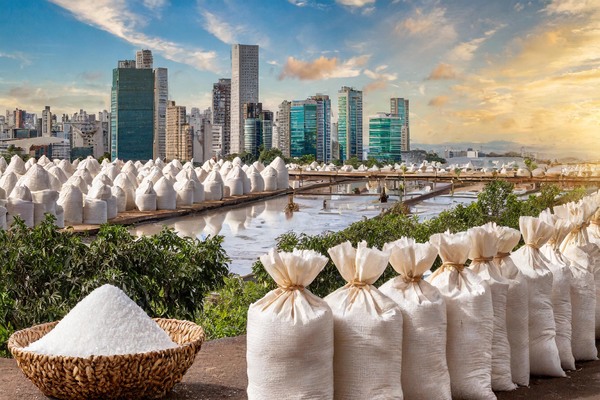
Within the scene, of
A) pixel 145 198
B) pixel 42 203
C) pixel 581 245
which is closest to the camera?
pixel 581 245

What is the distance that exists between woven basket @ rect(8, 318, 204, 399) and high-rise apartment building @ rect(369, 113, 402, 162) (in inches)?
1528

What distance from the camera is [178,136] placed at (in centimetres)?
4641

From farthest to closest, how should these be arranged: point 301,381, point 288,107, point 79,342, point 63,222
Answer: point 288,107 → point 63,222 → point 79,342 → point 301,381

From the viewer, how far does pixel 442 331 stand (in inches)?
100

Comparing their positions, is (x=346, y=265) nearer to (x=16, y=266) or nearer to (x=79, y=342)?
(x=79, y=342)

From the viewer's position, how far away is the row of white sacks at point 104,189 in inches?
512

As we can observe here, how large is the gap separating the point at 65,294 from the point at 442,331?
2.46m

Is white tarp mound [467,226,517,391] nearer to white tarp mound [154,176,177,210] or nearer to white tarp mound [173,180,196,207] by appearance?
white tarp mound [154,176,177,210]

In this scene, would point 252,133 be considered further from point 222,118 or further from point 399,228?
point 399,228

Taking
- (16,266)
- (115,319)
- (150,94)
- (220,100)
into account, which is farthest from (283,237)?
(220,100)

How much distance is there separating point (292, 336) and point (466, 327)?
700 mm

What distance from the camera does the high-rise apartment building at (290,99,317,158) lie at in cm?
4344

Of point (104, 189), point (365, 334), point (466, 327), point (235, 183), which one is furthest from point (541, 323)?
point (235, 183)

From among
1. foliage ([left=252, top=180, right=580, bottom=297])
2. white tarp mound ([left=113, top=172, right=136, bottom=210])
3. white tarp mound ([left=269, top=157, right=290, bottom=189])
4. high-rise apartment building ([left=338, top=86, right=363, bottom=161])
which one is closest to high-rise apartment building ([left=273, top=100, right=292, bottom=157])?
high-rise apartment building ([left=338, top=86, right=363, bottom=161])
